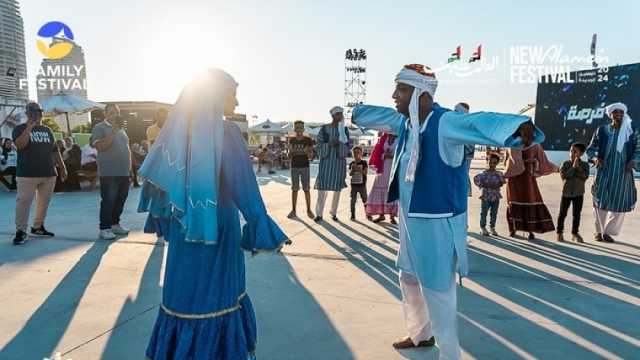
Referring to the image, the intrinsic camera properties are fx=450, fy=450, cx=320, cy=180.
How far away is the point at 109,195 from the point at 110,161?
1.52 ft

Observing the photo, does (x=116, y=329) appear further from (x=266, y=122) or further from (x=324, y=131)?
(x=266, y=122)

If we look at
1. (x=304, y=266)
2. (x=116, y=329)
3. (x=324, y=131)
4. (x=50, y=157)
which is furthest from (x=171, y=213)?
(x=324, y=131)

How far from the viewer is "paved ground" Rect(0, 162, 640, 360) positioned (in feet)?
9.79

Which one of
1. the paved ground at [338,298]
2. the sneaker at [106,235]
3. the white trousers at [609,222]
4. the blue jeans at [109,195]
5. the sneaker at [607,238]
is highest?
the blue jeans at [109,195]

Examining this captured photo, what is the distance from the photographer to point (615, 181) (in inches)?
237

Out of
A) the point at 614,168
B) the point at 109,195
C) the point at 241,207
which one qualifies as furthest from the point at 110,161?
the point at 614,168

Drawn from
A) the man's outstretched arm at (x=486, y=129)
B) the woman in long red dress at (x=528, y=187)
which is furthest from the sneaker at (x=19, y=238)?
the woman in long red dress at (x=528, y=187)

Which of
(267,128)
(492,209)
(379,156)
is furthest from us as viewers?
(267,128)

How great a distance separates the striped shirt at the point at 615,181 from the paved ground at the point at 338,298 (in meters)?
0.53

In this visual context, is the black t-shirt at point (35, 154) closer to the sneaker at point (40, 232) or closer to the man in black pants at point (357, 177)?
the sneaker at point (40, 232)

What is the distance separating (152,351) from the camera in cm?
232

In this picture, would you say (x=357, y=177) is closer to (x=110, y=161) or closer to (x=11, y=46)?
(x=110, y=161)

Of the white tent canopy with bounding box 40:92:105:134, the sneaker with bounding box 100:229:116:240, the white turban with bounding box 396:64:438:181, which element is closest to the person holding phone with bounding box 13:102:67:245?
the sneaker with bounding box 100:229:116:240

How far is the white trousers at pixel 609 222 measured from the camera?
608 centimetres
